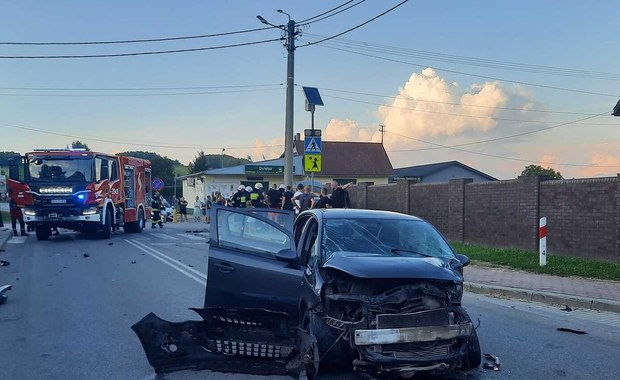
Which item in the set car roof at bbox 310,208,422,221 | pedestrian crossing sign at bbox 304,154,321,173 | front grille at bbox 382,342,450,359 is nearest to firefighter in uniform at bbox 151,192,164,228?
pedestrian crossing sign at bbox 304,154,321,173

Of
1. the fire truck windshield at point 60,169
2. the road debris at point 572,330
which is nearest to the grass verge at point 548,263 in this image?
the road debris at point 572,330

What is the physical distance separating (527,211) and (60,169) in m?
14.8

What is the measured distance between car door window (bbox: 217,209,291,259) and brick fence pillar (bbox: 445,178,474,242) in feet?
38.5

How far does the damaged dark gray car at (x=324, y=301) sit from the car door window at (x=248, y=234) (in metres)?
0.01

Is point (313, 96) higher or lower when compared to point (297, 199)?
higher

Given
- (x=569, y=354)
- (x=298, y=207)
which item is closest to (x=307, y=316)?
(x=569, y=354)

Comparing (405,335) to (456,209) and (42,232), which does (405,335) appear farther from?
(42,232)

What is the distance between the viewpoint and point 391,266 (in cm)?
499

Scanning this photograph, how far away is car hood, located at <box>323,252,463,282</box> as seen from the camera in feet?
15.8

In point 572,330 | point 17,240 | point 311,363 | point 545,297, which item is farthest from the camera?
point 17,240

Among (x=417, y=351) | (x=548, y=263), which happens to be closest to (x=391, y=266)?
Answer: (x=417, y=351)

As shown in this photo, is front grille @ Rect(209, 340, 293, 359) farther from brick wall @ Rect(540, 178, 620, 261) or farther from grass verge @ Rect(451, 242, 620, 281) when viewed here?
brick wall @ Rect(540, 178, 620, 261)

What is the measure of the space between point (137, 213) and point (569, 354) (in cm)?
2083

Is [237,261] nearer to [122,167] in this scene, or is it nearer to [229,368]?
[229,368]
